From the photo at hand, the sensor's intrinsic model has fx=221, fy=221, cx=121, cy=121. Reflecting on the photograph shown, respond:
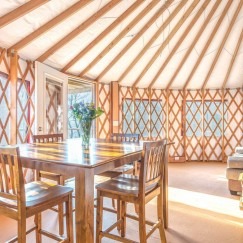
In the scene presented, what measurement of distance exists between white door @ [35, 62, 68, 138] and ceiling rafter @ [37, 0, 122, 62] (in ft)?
0.60

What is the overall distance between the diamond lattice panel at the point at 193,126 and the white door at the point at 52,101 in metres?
3.47

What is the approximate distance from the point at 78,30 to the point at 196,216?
2.75m

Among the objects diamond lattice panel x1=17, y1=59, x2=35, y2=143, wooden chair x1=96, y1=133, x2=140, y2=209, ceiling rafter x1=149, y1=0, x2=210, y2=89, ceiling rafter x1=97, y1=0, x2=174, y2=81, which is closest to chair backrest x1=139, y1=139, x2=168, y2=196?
wooden chair x1=96, y1=133, x2=140, y2=209

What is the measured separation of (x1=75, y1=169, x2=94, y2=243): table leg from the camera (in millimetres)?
1229

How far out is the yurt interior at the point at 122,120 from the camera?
1.49 metres

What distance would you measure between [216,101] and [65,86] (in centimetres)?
409

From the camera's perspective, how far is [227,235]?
205cm

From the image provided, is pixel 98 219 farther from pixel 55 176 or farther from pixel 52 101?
pixel 52 101

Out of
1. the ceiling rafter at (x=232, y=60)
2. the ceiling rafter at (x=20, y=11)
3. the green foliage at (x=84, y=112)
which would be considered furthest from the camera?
the ceiling rafter at (x=232, y=60)

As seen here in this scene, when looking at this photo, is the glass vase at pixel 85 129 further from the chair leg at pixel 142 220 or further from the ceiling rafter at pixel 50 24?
the ceiling rafter at pixel 50 24

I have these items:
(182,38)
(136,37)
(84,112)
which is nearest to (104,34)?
(136,37)

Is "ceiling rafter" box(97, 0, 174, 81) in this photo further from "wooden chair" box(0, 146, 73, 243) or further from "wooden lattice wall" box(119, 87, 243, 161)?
"wooden chair" box(0, 146, 73, 243)

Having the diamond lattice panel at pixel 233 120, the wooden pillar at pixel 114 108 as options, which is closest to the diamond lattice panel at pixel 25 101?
the wooden pillar at pixel 114 108

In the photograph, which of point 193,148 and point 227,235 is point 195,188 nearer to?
point 227,235
